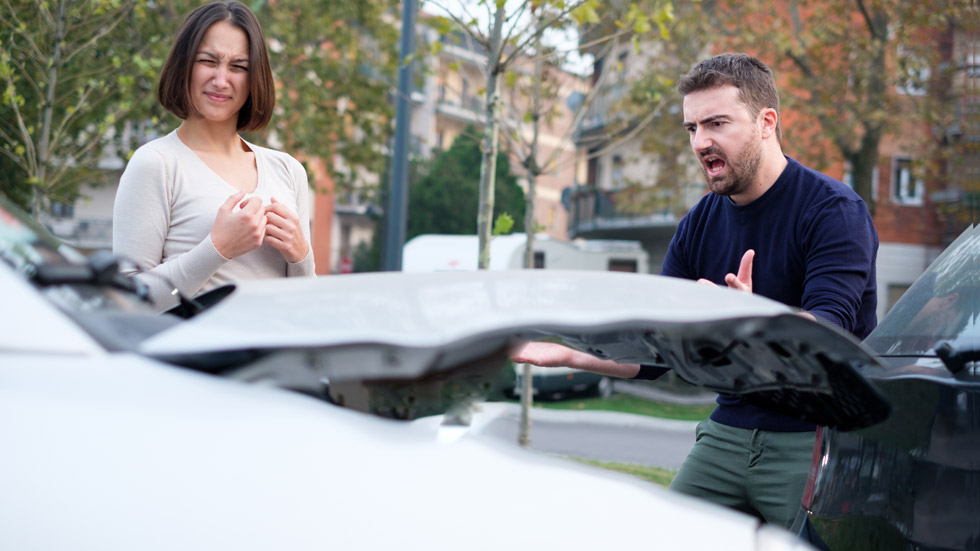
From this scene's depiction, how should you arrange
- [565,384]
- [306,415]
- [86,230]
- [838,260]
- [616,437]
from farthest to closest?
[86,230] → [565,384] → [616,437] → [838,260] → [306,415]

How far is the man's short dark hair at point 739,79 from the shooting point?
251 centimetres

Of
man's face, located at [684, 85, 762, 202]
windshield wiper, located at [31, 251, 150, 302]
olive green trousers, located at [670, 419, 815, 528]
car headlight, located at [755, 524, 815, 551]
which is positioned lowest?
olive green trousers, located at [670, 419, 815, 528]

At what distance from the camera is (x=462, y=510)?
1.11 meters

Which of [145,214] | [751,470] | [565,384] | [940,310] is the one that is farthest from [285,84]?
[940,310]

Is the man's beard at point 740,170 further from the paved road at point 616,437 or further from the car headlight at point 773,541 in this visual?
the paved road at point 616,437

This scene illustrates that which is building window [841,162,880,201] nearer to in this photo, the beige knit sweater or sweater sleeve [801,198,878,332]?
sweater sleeve [801,198,878,332]

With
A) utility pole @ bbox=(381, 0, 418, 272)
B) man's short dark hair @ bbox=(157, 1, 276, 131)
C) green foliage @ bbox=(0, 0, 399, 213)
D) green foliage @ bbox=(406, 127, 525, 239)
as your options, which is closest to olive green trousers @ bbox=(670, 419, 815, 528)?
man's short dark hair @ bbox=(157, 1, 276, 131)

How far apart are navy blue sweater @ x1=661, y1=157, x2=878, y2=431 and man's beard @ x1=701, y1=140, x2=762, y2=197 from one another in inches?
3.1

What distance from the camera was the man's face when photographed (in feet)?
8.18

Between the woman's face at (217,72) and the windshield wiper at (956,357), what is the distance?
6.01ft

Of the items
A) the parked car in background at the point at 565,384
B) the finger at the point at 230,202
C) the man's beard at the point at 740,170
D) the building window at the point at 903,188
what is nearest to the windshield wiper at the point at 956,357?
the man's beard at the point at 740,170

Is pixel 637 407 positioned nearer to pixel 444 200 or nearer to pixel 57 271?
pixel 57 271

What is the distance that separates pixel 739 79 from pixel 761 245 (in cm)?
49

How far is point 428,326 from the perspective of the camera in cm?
114
